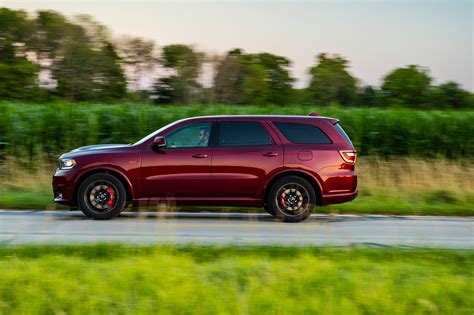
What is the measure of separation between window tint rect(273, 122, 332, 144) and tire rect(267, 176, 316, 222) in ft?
2.28

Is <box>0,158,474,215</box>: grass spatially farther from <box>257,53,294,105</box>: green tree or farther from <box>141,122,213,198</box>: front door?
<box>257,53,294,105</box>: green tree

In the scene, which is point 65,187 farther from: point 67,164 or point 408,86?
point 408,86

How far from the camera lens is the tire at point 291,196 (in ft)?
39.3

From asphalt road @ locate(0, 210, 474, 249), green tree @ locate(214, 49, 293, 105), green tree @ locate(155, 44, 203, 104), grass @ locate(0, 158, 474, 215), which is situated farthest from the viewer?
green tree @ locate(214, 49, 293, 105)

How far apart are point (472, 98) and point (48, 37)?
1653 inches

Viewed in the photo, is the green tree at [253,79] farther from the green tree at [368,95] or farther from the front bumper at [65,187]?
the front bumper at [65,187]

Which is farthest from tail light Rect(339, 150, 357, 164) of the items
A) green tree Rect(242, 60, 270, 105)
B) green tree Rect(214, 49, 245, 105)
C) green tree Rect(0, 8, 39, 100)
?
green tree Rect(0, 8, 39, 100)

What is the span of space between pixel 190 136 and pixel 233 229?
1.99 meters

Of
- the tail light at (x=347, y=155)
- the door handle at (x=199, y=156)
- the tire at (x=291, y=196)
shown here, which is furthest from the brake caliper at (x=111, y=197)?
the tail light at (x=347, y=155)

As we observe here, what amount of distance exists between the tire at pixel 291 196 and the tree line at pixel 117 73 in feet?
115

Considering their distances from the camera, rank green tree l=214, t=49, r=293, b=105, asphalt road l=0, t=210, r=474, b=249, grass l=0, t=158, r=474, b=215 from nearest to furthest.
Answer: asphalt road l=0, t=210, r=474, b=249 < grass l=0, t=158, r=474, b=215 < green tree l=214, t=49, r=293, b=105

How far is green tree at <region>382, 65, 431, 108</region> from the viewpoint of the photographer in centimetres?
6612

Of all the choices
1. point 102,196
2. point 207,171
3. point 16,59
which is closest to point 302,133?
point 207,171

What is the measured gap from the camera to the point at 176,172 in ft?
39.4
